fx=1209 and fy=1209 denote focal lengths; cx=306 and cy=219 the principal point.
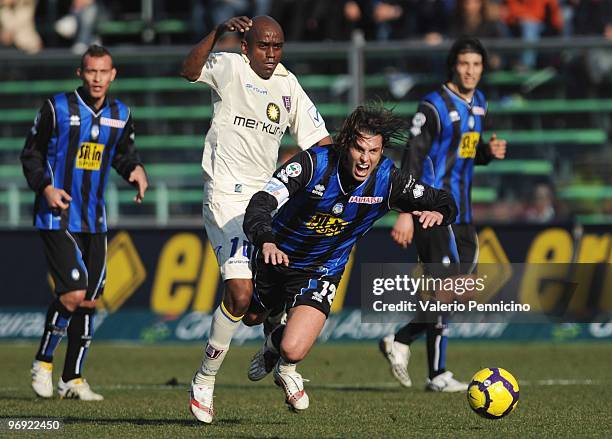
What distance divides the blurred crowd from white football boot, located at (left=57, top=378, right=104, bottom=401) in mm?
7104

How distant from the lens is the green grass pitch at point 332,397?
7121mm

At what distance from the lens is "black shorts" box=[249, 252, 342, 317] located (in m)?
7.48

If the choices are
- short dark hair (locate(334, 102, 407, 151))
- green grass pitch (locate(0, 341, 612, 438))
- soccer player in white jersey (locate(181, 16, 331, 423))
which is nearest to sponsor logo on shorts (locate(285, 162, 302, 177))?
short dark hair (locate(334, 102, 407, 151))

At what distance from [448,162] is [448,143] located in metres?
0.16

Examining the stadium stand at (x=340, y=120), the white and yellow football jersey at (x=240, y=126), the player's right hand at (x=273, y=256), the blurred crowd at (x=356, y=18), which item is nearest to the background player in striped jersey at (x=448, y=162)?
the white and yellow football jersey at (x=240, y=126)

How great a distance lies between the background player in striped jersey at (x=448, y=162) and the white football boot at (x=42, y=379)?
264cm

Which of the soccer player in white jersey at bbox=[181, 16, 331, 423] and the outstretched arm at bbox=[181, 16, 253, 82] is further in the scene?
the soccer player in white jersey at bbox=[181, 16, 331, 423]

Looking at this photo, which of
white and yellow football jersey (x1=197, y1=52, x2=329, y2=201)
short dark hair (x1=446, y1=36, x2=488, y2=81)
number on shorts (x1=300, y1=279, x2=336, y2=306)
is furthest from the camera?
short dark hair (x1=446, y1=36, x2=488, y2=81)

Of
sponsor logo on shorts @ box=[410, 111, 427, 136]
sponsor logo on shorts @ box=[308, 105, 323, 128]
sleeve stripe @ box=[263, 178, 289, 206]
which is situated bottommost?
sponsor logo on shorts @ box=[410, 111, 427, 136]

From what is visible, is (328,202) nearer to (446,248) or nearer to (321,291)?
(321,291)

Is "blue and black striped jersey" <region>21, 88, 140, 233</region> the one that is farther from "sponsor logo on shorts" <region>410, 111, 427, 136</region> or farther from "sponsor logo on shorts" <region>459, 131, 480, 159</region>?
"sponsor logo on shorts" <region>459, 131, 480, 159</region>

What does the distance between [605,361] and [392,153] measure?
3760mm

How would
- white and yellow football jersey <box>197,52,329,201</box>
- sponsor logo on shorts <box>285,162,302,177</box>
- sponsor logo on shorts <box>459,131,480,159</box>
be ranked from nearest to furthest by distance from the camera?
sponsor logo on shorts <box>285,162,302,177</box> → white and yellow football jersey <box>197,52,329,201</box> → sponsor logo on shorts <box>459,131,480,159</box>

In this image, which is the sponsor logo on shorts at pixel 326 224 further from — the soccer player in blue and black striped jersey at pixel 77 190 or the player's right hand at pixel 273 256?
the soccer player in blue and black striped jersey at pixel 77 190
